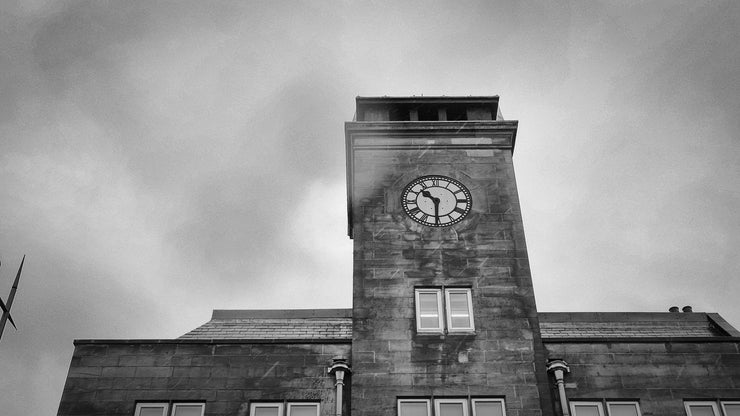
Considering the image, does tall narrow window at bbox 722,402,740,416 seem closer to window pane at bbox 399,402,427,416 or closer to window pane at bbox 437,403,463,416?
window pane at bbox 437,403,463,416

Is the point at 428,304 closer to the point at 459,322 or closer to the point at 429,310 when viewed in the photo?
the point at 429,310

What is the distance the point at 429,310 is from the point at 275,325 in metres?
8.60

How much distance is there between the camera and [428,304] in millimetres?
29891

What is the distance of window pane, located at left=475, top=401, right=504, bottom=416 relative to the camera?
2669 centimetres

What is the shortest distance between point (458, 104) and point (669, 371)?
51.6 feet

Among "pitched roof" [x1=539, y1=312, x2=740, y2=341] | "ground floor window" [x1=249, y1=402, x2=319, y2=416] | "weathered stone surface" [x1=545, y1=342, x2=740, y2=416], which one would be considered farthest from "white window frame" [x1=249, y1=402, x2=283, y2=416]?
"pitched roof" [x1=539, y1=312, x2=740, y2=341]

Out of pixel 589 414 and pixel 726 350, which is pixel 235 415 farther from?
pixel 726 350

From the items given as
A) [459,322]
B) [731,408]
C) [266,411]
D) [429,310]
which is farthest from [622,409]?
[266,411]

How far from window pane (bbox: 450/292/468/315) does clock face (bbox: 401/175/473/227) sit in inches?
136

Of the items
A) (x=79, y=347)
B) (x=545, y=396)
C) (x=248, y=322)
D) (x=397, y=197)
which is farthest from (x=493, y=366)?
(x=79, y=347)

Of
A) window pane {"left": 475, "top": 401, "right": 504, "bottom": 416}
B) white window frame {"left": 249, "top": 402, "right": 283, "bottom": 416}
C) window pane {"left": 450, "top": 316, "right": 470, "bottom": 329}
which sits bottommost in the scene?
window pane {"left": 475, "top": 401, "right": 504, "bottom": 416}

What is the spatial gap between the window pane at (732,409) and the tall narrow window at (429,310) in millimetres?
10539

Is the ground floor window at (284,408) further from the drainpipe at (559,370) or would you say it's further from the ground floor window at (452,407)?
the drainpipe at (559,370)

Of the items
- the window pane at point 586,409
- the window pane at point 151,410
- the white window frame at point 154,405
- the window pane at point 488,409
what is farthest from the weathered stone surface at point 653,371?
the window pane at point 151,410
